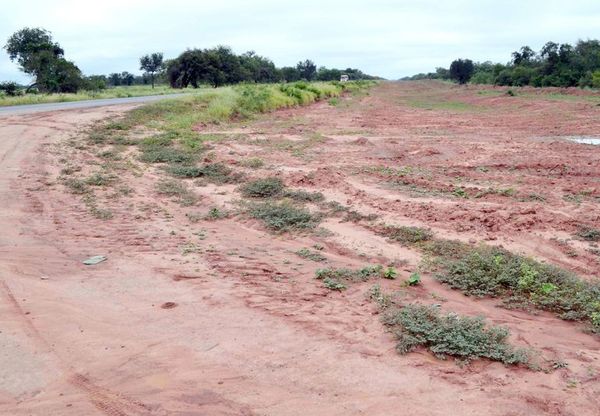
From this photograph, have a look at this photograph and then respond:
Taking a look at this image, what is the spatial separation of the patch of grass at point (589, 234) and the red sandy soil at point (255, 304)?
137 millimetres

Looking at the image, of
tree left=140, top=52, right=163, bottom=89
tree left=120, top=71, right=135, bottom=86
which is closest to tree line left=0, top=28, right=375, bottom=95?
tree left=140, top=52, right=163, bottom=89

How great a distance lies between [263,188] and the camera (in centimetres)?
904

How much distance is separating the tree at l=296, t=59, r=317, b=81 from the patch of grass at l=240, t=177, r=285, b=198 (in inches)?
3945

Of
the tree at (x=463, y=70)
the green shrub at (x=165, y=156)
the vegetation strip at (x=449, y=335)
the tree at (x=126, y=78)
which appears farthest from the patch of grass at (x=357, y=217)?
the tree at (x=126, y=78)

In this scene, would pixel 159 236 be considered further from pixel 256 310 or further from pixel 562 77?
pixel 562 77

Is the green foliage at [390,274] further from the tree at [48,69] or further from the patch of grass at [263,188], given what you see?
the tree at [48,69]

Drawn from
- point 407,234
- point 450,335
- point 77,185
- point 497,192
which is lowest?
point 450,335

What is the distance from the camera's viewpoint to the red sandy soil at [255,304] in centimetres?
346

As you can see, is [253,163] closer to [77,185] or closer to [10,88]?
[77,185]

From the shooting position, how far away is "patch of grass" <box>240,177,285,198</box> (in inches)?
349

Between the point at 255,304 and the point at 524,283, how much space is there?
2605mm

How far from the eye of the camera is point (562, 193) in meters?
8.54

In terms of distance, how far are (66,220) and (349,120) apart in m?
16.3

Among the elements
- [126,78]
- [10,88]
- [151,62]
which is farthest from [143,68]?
[10,88]
